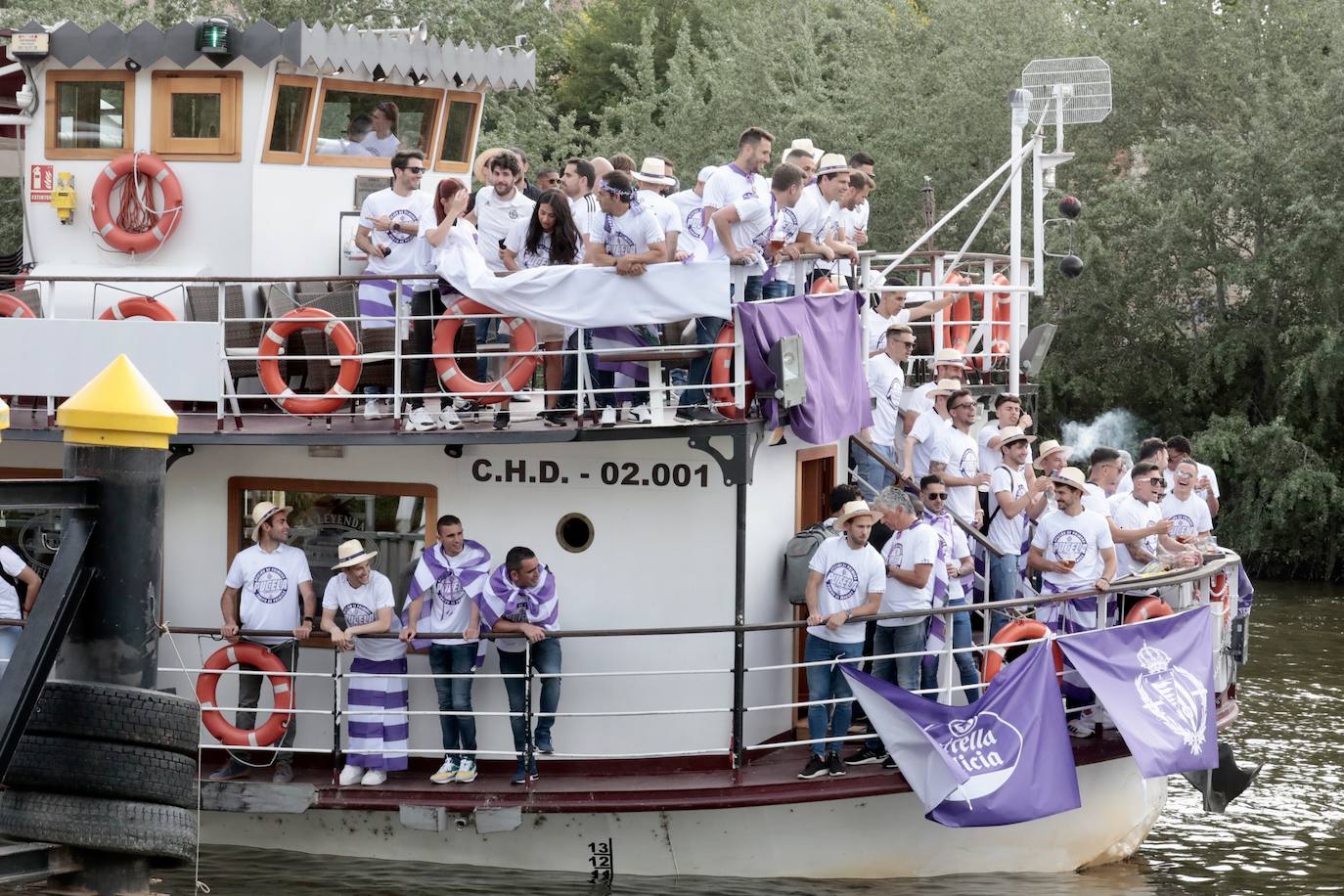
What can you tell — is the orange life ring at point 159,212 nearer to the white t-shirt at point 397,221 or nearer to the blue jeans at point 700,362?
the white t-shirt at point 397,221

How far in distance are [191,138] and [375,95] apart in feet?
4.72

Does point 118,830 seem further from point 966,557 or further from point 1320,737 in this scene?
point 1320,737

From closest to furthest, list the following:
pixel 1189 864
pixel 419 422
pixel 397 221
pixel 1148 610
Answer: pixel 419 422 → pixel 1148 610 → pixel 397 221 → pixel 1189 864

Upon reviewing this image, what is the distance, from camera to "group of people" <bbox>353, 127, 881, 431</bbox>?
10.8 metres

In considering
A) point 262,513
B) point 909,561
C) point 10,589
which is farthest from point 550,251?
Answer: point 10,589

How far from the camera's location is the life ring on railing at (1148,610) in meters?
11.4

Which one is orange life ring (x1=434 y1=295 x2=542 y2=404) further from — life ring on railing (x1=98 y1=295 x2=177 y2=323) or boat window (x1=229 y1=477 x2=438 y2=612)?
life ring on railing (x1=98 y1=295 x2=177 y2=323)

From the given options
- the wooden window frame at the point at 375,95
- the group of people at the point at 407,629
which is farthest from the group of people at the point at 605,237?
the wooden window frame at the point at 375,95

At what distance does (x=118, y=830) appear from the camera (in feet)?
23.5

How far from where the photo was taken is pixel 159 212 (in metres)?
13.3

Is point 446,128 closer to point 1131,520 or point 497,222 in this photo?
point 497,222

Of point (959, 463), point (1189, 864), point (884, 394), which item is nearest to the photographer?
point (959, 463)

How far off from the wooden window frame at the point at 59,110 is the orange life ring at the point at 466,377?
149 inches

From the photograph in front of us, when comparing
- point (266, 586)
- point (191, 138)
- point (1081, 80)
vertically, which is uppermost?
point (1081, 80)
